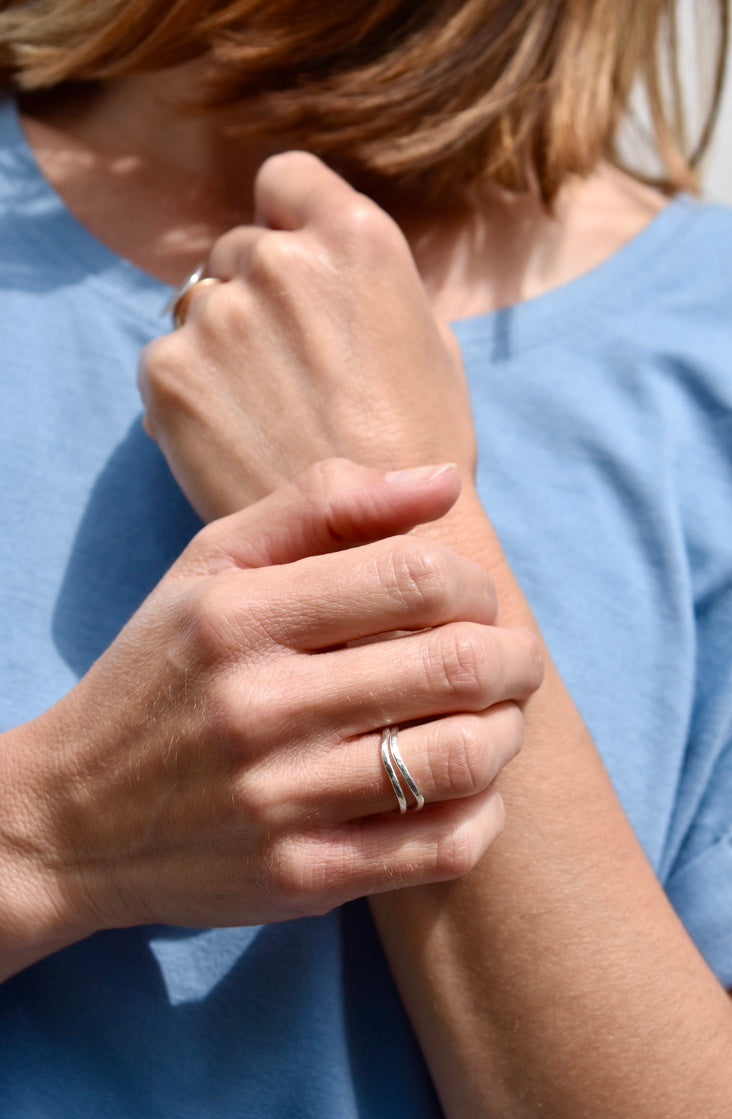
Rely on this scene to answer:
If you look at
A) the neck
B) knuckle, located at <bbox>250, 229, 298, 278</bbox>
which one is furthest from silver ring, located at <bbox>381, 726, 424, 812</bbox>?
the neck

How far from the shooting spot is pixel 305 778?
21.5 inches

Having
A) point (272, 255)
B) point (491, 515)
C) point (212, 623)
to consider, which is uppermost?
point (272, 255)

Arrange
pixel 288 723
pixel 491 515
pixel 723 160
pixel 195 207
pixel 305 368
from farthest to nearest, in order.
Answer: pixel 723 160
pixel 195 207
pixel 491 515
pixel 305 368
pixel 288 723

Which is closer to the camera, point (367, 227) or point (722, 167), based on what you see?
point (367, 227)

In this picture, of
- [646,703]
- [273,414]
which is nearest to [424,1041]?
[646,703]

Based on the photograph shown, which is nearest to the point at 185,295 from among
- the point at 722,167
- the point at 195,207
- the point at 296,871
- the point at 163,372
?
the point at 163,372

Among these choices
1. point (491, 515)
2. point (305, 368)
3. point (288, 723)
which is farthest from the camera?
point (491, 515)

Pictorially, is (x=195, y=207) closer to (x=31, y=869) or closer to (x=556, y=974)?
(x=31, y=869)

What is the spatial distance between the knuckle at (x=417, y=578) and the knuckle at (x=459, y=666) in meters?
0.02

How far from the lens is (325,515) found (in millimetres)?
595

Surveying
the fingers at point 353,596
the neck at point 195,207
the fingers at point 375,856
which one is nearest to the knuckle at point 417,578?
the fingers at point 353,596

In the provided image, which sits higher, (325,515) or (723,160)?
(325,515)

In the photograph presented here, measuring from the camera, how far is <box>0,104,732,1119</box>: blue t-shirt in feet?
2.21

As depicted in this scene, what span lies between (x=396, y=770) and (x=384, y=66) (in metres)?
0.66
